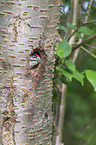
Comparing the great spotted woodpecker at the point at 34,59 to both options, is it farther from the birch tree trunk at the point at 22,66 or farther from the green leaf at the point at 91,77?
the green leaf at the point at 91,77

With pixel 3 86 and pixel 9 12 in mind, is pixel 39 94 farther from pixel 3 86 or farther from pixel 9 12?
pixel 9 12

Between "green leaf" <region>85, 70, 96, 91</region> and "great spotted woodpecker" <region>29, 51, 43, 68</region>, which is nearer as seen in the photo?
"great spotted woodpecker" <region>29, 51, 43, 68</region>

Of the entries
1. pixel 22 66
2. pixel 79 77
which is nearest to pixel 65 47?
pixel 79 77

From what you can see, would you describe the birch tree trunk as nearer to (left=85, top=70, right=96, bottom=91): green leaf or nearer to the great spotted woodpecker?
the great spotted woodpecker

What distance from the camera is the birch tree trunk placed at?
0.74 metres

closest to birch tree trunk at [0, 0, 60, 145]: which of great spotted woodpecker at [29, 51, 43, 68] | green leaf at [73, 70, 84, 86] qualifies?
great spotted woodpecker at [29, 51, 43, 68]

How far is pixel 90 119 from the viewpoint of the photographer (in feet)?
10.2

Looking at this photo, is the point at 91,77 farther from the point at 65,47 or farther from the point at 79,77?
the point at 65,47

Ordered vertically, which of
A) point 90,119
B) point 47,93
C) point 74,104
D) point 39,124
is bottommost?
point 90,119

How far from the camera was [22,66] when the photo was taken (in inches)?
29.4

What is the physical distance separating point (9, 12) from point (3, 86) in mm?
257

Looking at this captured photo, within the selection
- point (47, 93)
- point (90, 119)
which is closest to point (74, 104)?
point (90, 119)

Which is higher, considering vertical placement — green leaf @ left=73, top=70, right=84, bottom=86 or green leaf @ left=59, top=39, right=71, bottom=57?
green leaf @ left=59, top=39, right=71, bottom=57

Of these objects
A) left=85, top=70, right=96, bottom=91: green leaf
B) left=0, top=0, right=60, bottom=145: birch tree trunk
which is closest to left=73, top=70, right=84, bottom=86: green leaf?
left=85, top=70, right=96, bottom=91: green leaf
